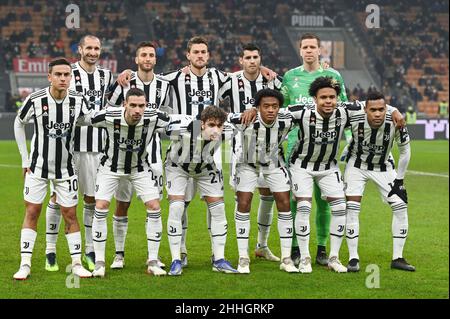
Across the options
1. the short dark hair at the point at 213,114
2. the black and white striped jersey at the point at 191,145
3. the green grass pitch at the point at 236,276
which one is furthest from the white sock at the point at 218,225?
the short dark hair at the point at 213,114

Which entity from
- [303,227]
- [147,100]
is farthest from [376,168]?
[147,100]

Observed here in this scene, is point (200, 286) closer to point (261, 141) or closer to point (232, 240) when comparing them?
point (261, 141)

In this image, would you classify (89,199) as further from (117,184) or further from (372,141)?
(372,141)

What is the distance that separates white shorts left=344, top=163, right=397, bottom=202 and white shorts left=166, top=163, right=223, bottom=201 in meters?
1.27

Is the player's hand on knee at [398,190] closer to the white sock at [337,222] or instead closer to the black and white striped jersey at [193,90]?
the white sock at [337,222]

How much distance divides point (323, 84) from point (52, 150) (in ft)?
8.40

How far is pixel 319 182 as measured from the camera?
8.37m

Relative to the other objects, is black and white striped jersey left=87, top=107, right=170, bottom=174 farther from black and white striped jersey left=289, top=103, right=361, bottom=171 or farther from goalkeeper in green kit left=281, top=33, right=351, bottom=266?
goalkeeper in green kit left=281, top=33, right=351, bottom=266

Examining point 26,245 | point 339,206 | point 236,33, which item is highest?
point 236,33

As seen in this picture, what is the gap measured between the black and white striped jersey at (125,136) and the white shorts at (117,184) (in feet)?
0.15

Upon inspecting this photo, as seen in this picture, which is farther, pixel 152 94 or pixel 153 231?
pixel 152 94

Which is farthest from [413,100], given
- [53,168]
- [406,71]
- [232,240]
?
[53,168]

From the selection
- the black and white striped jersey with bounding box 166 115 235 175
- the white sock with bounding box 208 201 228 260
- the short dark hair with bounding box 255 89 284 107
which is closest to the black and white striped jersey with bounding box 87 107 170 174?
the black and white striped jersey with bounding box 166 115 235 175

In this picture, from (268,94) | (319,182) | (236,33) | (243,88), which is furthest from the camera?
(236,33)
